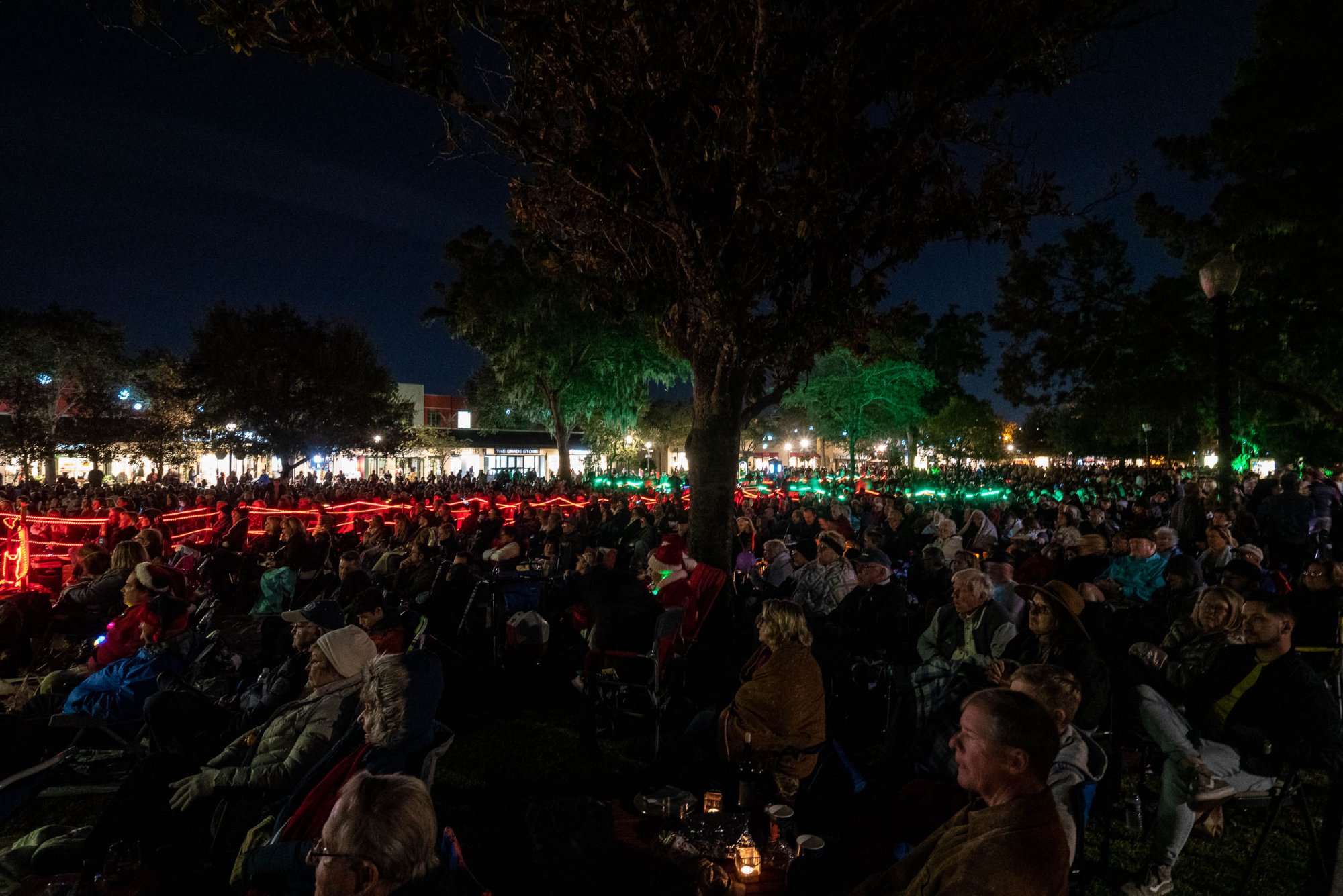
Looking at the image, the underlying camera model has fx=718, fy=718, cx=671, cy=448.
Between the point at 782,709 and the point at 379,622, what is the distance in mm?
3132

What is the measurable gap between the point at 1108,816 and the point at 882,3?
6.66 metres

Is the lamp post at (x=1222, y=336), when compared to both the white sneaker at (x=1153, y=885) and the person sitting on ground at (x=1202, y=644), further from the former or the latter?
the white sneaker at (x=1153, y=885)

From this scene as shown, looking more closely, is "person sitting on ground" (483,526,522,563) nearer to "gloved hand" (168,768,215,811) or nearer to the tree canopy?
"gloved hand" (168,768,215,811)

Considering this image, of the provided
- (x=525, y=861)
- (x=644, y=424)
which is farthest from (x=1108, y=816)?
(x=644, y=424)

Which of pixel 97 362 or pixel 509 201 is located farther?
pixel 97 362

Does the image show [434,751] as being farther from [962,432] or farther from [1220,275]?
[962,432]

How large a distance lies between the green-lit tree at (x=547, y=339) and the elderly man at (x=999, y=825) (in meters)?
20.5

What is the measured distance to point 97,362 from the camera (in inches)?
1315

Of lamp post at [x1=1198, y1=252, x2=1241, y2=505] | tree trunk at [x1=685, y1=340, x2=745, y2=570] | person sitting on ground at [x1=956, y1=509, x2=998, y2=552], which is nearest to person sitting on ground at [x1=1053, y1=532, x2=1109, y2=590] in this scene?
lamp post at [x1=1198, y1=252, x2=1241, y2=505]

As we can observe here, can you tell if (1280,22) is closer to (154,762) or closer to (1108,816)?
(1108,816)

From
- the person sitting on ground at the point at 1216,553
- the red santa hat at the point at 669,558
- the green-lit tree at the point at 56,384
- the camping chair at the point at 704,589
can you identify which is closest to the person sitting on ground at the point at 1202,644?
the person sitting on ground at the point at 1216,553

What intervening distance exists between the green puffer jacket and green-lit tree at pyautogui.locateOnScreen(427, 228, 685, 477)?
748 inches

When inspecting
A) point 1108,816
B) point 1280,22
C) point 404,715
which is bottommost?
point 1108,816

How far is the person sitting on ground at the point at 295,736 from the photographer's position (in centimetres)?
344
